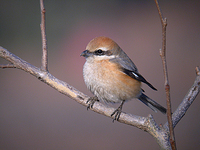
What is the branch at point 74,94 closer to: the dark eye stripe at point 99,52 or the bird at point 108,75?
the bird at point 108,75

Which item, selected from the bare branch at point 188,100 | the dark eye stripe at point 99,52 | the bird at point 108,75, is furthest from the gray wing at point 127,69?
the bare branch at point 188,100

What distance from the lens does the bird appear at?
1647 millimetres

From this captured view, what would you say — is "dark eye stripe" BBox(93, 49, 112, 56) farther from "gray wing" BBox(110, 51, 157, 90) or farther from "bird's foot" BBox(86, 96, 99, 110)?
"bird's foot" BBox(86, 96, 99, 110)

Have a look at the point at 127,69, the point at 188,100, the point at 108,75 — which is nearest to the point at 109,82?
the point at 108,75

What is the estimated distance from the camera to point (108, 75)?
5.41ft

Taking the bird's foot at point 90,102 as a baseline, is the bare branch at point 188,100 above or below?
above

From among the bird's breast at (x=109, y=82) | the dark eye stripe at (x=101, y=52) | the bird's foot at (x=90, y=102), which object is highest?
the dark eye stripe at (x=101, y=52)

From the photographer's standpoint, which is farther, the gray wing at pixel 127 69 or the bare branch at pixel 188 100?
the gray wing at pixel 127 69

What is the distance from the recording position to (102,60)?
1741 millimetres

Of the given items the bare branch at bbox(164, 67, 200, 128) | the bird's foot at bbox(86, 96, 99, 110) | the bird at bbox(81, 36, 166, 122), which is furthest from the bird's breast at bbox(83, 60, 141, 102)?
the bare branch at bbox(164, 67, 200, 128)

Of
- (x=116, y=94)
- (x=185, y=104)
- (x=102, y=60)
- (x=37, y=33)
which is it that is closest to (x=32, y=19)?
(x=37, y=33)

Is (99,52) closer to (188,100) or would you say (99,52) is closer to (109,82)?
(109,82)

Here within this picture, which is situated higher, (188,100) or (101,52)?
(101,52)

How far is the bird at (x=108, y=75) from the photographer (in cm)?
165
